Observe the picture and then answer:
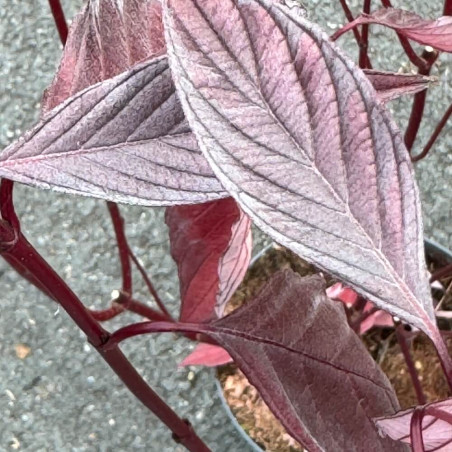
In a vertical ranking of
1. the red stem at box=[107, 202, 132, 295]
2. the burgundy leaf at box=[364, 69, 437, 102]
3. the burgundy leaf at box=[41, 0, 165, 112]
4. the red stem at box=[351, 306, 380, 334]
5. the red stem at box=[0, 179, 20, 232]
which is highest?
the burgundy leaf at box=[41, 0, 165, 112]

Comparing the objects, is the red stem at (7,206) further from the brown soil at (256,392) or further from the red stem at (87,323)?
the brown soil at (256,392)

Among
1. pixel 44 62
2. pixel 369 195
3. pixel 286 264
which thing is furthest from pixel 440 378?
pixel 44 62

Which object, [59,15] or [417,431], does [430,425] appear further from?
[59,15]

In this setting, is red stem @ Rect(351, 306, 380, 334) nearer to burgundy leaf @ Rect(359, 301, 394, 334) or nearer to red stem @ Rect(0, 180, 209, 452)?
burgundy leaf @ Rect(359, 301, 394, 334)

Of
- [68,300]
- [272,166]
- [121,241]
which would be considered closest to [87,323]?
[68,300]

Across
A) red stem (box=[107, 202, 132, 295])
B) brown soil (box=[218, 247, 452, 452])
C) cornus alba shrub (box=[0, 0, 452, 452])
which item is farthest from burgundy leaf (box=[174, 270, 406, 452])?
brown soil (box=[218, 247, 452, 452])

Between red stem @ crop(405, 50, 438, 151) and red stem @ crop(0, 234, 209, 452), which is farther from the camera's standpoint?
red stem @ crop(405, 50, 438, 151)

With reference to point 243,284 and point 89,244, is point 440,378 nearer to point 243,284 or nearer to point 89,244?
point 243,284
